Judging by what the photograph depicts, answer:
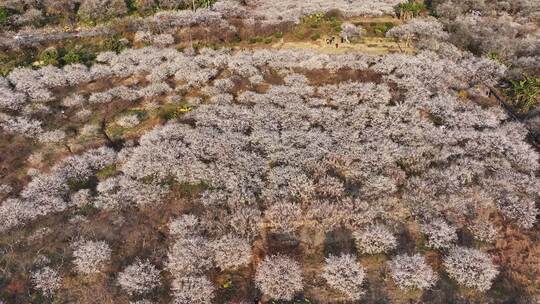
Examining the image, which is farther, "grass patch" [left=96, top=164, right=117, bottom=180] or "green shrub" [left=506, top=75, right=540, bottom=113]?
"green shrub" [left=506, top=75, right=540, bottom=113]

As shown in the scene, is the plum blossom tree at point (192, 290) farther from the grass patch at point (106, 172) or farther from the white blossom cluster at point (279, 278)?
the grass patch at point (106, 172)

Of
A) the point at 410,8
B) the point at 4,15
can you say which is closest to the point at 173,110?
the point at 4,15

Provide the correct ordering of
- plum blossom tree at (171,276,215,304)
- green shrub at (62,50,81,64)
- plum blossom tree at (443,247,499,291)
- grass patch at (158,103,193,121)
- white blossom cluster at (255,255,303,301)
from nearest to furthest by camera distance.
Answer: plum blossom tree at (171,276,215,304), white blossom cluster at (255,255,303,301), plum blossom tree at (443,247,499,291), grass patch at (158,103,193,121), green shrub at (62,50,81,64)

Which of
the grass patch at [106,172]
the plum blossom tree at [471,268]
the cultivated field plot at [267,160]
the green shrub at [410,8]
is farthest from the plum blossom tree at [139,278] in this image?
the green shrub at [410,8]

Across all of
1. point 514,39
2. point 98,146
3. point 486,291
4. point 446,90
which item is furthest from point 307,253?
point 514,39

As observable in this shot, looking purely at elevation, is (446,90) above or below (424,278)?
above

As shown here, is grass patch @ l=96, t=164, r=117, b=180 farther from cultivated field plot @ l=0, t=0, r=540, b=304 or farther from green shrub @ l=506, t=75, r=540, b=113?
green shrub @ l=506, t=75, r=540, b=113

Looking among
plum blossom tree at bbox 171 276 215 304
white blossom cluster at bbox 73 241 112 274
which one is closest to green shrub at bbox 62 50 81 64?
white blossom cluster at bbox 73 241 112 274

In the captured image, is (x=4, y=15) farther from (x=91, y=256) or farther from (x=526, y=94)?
(x=526, y=94)

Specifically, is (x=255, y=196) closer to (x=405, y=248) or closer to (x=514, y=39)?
(x=405, y=248)
